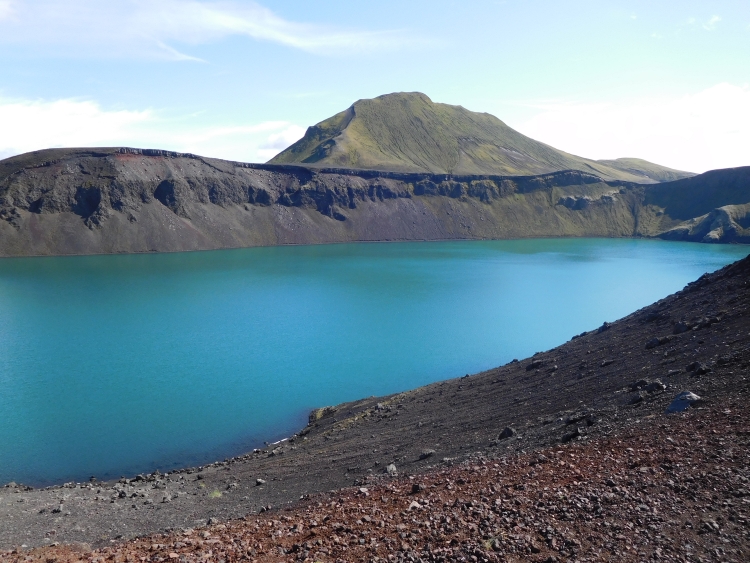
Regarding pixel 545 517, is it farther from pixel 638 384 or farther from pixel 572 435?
pixel 638 384

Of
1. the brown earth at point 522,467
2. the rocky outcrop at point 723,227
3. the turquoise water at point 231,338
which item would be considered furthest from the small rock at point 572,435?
the rocky outcrop at point 723,227

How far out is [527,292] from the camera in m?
67.2

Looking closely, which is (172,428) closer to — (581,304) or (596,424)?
(596,424)

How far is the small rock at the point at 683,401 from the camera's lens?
1444 centimetres

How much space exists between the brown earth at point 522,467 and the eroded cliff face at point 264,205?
98509 millimetres

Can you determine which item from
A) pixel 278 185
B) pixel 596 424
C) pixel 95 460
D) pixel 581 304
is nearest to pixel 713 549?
pixel 596 424

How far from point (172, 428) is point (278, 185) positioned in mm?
117450

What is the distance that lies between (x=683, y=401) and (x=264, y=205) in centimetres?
12702

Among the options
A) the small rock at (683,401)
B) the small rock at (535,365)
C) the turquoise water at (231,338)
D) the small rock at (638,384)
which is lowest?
the turquoise water at (231,338)

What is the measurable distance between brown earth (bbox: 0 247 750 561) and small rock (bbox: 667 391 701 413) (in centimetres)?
49

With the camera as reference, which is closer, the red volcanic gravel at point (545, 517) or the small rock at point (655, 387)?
the red volcanic gravel at point (545, 517)

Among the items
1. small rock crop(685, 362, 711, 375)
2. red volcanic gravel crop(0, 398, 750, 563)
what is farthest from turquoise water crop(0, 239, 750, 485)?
small rock crop(685, 362, 711, 375)

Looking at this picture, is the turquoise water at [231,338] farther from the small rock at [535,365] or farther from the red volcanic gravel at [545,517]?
the red volcanic gravel at [545,517]

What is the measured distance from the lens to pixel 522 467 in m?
12.5
